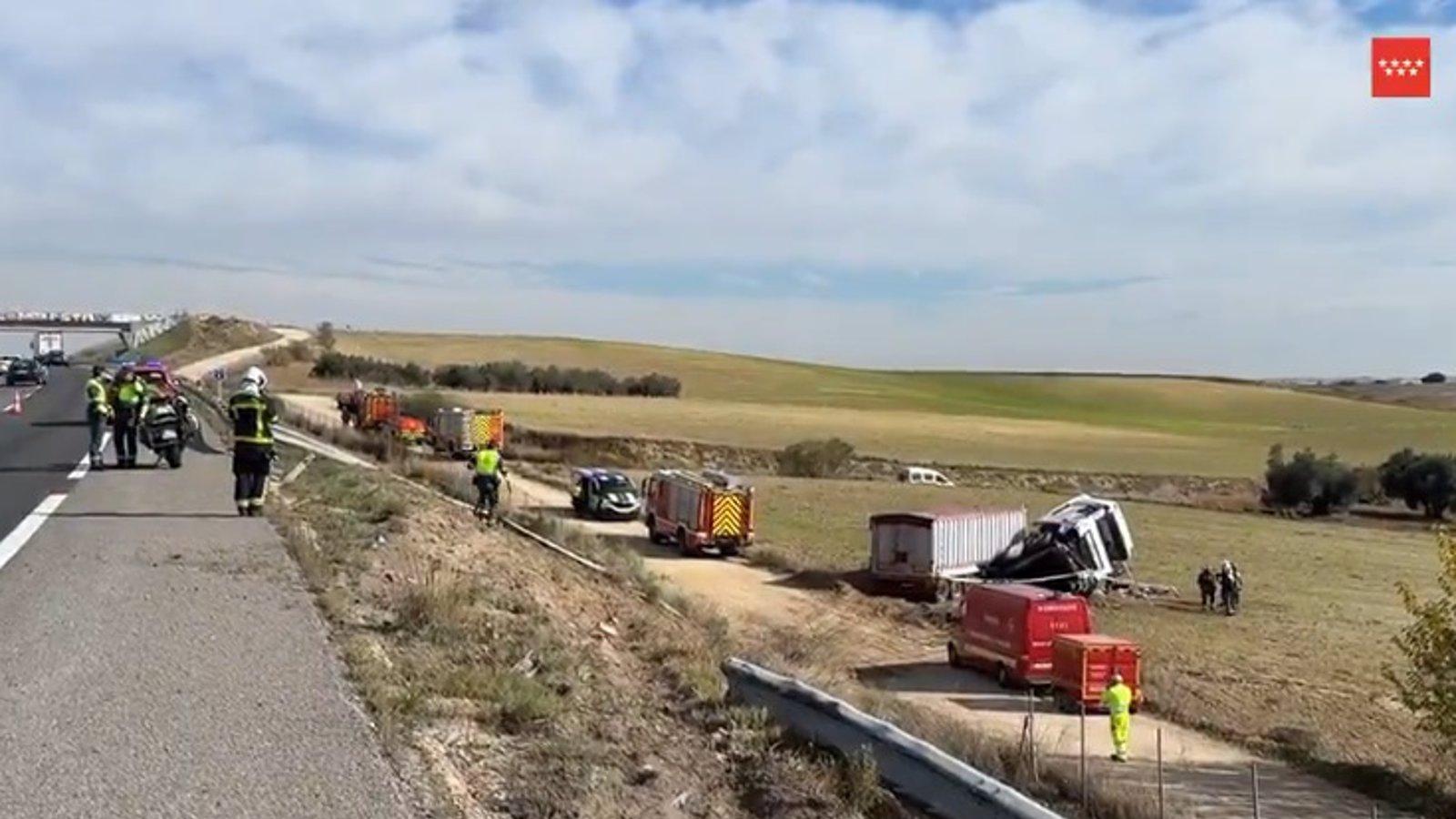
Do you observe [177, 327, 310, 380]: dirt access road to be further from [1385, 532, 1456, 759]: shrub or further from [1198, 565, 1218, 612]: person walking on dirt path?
[1385, 532, 1456, 759]: shrub

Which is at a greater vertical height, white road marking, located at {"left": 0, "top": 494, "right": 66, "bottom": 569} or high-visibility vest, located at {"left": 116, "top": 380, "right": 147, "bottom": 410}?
high-visibility vest, located at {"left": 116, "top": 380, "right": 147, "bottom": 410}

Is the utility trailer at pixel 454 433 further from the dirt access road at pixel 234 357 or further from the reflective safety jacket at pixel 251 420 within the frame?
the reflective safety jacket at pixel 251 420

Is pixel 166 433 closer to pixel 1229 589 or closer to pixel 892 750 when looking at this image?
pixel 892 750

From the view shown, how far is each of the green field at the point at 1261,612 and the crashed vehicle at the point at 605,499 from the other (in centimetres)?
468

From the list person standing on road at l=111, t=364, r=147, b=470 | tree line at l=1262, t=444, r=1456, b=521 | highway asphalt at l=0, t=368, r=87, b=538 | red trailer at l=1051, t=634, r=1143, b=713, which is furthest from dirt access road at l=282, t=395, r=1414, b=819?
tree line at l=1262, t=444, r=1456, b=521

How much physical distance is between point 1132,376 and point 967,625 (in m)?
158

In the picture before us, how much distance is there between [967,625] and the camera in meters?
27.7

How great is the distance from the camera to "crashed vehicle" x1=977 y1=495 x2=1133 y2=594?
125ft

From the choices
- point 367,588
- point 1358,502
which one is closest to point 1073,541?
point 367,588

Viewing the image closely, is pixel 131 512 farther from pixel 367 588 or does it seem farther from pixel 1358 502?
pixel 1358 502

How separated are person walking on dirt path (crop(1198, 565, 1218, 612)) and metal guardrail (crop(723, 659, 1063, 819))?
30708 mm

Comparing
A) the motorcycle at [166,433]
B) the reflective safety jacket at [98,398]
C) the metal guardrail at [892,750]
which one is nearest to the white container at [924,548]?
the reflective safety jacket at [98,398]

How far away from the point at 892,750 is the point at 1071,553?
110 feet

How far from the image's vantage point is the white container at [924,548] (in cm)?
3700
